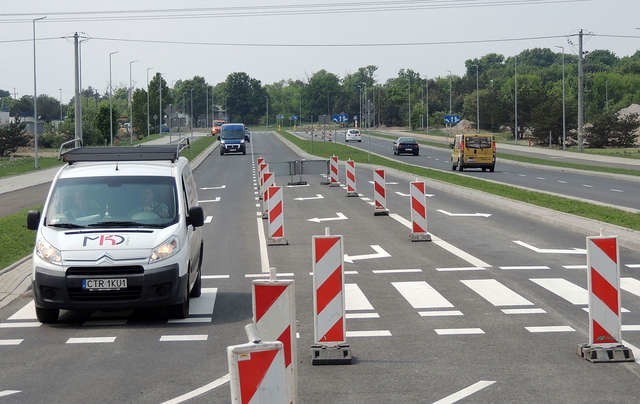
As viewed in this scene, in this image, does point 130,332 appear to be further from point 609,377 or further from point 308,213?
point 308,213

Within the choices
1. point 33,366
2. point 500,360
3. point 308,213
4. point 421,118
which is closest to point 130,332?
point 33,366

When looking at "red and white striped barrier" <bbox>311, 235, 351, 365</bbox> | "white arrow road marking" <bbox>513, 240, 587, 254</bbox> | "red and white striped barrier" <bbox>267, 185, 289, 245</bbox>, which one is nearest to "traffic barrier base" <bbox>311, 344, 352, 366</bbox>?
"red and white striped barrier" <bbox>311, 235, 351, 365</bbox>

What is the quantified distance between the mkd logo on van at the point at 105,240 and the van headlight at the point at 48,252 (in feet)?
1.00

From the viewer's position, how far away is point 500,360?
9281 millimetres

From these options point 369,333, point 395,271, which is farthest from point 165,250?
point 395,271

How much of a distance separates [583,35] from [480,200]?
4711 centimetres

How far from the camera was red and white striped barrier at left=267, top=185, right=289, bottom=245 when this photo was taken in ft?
66.3

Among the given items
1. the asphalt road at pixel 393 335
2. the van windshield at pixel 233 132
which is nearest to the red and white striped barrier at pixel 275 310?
the asphalt road at pixel 393 335

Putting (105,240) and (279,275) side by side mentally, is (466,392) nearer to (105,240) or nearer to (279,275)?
(105,240)

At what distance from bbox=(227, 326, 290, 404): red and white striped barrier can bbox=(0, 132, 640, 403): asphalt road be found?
301 cm

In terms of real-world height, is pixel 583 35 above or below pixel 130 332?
above

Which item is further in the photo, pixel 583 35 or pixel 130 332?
pixel 583 35

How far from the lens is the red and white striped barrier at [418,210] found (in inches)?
786

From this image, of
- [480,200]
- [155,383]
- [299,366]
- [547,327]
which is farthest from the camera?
[480,200]
